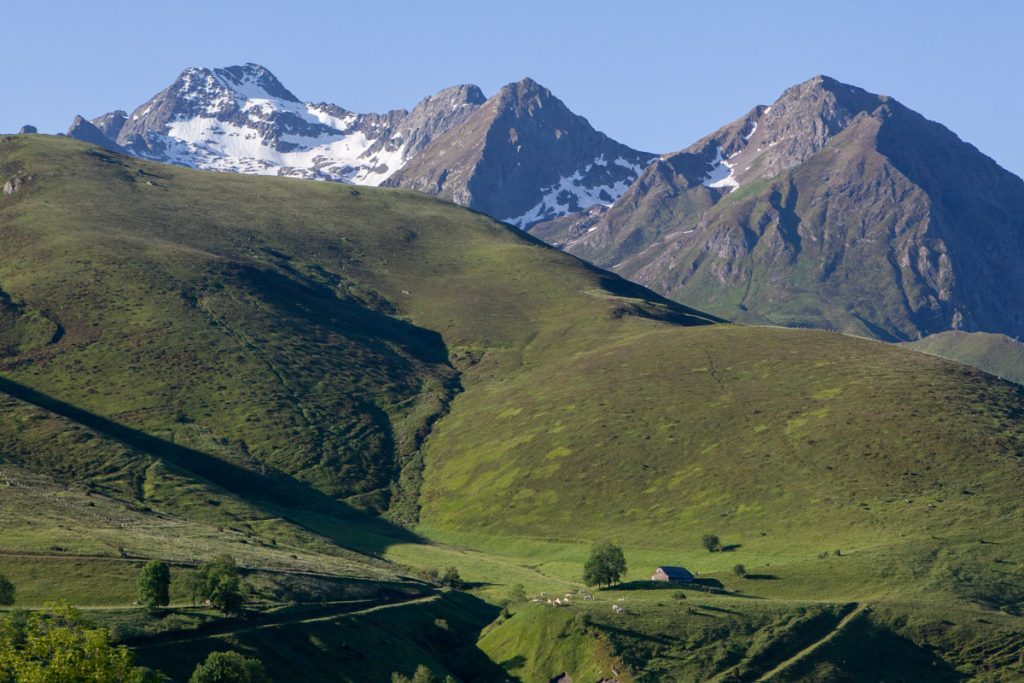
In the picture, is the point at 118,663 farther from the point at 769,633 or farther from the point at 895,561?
the point at 895,561

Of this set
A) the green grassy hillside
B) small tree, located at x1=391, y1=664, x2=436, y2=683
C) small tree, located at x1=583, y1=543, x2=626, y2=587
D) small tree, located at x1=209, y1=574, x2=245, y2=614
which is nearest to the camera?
small tree, located at x1=391, y1=664, x2=436, y2=683

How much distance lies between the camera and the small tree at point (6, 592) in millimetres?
83438

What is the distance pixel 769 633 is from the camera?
104 metres

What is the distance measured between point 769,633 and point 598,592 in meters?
21.4

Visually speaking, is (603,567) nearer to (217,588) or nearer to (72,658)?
(217,588)

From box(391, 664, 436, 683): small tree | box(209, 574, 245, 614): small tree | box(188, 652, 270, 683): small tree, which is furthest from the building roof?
box(188, 652, 270, 683): small tree

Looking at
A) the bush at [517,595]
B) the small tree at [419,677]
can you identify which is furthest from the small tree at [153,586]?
the bush at [517,595]

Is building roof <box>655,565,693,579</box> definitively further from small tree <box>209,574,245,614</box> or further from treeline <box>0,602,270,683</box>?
treeline <box>0,602,270,683</box>

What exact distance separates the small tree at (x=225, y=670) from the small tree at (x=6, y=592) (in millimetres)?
17538

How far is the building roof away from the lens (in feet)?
405

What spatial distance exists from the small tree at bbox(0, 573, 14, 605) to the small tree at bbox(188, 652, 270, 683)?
57.5ft

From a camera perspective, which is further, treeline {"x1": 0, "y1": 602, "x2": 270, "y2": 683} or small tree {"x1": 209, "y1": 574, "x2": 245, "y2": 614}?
small tree {"x1": 209, "y1": 574, "x2": 245, "y2": 614}

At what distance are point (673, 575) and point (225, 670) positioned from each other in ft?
202

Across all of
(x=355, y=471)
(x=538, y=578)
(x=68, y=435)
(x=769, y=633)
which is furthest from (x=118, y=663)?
(x=355, y=471)
